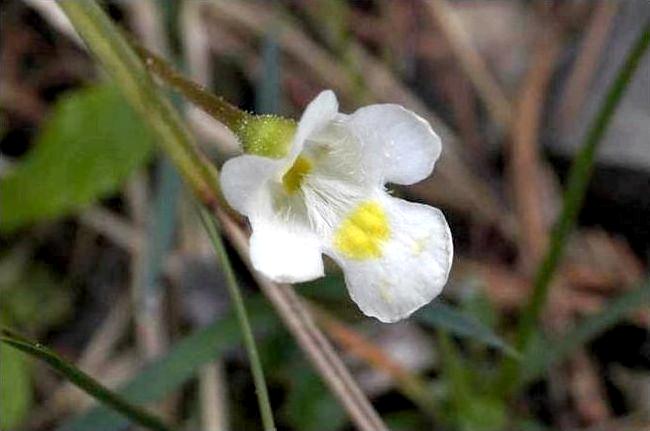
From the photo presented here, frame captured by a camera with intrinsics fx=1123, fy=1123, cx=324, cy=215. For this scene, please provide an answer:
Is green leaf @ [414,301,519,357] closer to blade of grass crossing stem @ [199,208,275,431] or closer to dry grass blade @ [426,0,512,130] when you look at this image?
blade of grass crossing stem @ [199,208,275,431]

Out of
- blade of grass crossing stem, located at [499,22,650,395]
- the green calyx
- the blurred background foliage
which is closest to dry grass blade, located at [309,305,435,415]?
the blurred background foliage

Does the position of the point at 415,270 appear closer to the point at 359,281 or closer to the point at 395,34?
the point at 359,281

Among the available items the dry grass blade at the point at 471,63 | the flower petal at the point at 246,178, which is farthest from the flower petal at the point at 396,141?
the dry grass blade at the point at 471,63

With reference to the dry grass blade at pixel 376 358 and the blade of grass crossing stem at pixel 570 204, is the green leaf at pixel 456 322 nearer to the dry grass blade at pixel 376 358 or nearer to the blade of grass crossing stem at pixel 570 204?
the blade of grass crossing stem at pixel 570 204

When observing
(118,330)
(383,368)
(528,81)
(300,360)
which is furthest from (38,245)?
(528,81)

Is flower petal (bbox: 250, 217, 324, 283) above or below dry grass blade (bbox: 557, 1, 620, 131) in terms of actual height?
above
